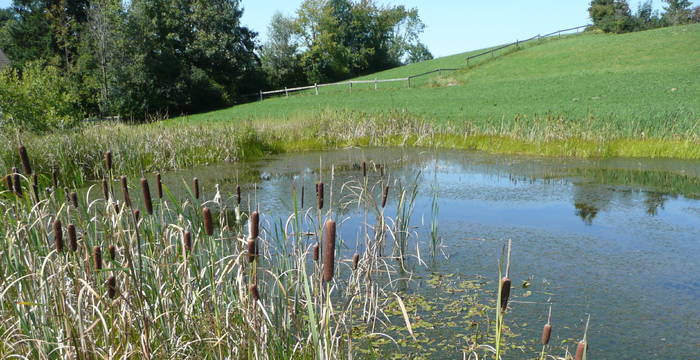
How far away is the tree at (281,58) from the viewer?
1908 inches

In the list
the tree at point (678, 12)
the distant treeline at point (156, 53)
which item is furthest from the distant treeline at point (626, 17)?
the distant treeline at point (156, 53)

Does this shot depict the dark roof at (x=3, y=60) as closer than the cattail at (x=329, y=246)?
No

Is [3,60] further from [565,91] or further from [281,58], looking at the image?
[565,91]

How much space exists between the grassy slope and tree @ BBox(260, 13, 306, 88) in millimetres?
6981

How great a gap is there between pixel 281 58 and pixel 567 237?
44.6 m

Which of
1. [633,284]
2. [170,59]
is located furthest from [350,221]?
[170,59]

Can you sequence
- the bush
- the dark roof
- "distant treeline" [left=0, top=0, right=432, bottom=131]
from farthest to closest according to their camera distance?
1. the dark roof
2. "distant treeline" [left=0, top=0, right=432, bottom=131]
3. the bush

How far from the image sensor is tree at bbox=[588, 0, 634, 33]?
47281mm

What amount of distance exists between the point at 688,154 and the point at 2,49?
44.1 m

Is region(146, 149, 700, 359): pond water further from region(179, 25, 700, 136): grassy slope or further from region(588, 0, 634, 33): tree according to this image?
region(588, 0, 634, 33): tree

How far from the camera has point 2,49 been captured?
4047 cm

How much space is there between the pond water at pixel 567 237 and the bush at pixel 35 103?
14.3 feet

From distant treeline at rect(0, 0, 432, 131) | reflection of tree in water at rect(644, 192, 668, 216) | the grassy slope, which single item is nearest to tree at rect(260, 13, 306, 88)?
distant treeline at rect(0, 0, 432, 131)

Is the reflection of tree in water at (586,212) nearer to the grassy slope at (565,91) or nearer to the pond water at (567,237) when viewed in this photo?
the pond water at (567,237)
